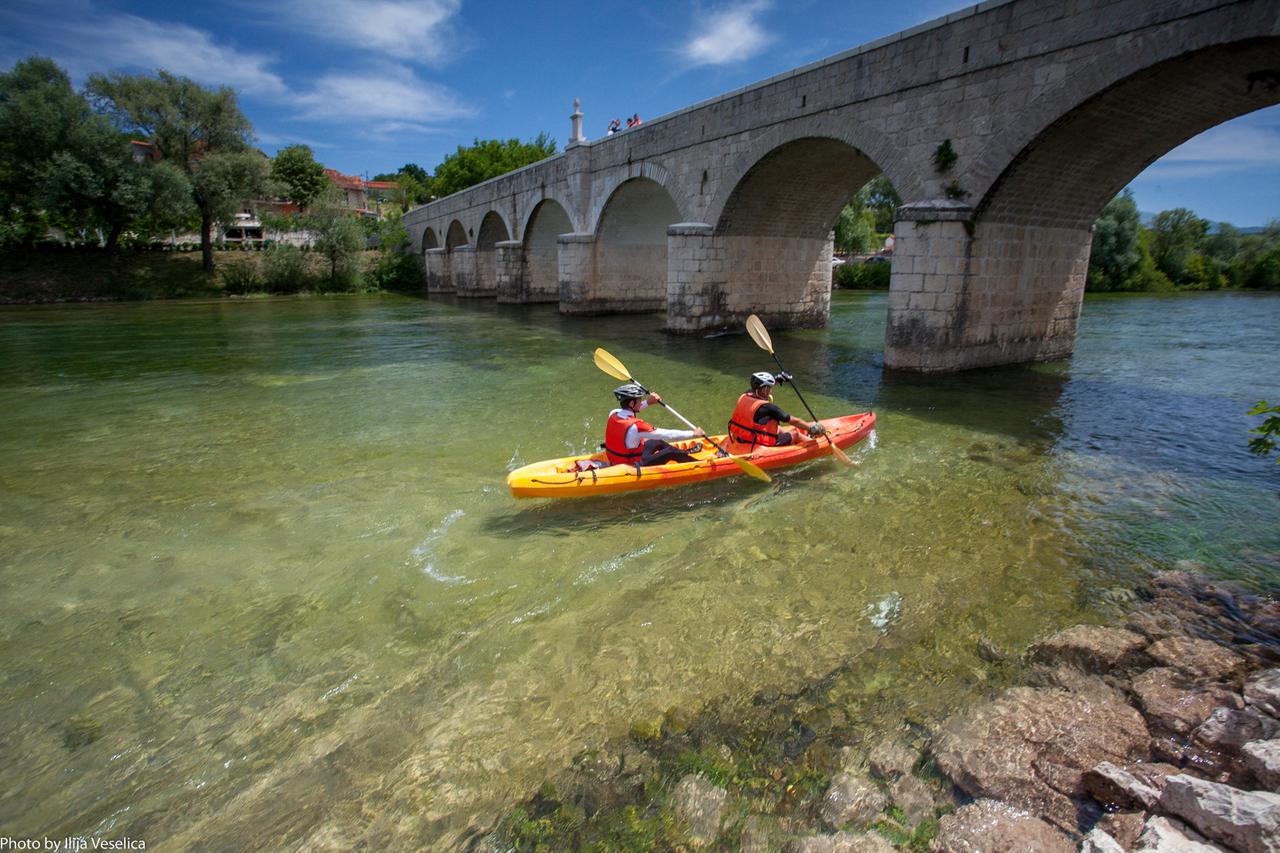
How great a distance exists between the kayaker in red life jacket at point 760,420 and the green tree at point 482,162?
4330cm

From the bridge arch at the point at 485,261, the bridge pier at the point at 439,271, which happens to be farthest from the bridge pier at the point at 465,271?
the bridge pier at the point at 439,271

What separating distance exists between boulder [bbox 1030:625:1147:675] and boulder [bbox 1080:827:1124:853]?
1498 millimetres

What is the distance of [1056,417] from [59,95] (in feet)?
120

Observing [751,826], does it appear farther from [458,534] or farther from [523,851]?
[458,534]

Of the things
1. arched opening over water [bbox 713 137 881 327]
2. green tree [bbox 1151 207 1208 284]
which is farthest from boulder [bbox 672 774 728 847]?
green tree [bbox 1151 207 1208 284]

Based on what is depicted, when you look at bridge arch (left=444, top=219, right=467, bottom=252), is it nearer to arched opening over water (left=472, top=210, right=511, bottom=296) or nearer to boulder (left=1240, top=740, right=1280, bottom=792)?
arched opening over water (left=472, top=210, right=511, bottom=296)

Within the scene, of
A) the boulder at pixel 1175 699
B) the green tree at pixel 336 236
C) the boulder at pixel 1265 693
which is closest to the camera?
the boulder at pixel 1265 693

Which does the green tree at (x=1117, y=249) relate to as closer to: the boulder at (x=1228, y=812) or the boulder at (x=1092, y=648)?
the boulder at (x=1092, y=648)

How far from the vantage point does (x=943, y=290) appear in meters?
9.73

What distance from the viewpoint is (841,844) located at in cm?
225

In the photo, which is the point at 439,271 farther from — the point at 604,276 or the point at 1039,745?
the point at 1039,745

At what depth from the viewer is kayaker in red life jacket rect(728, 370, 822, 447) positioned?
603 cm

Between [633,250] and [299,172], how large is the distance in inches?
1535

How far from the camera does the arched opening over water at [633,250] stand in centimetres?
1953
